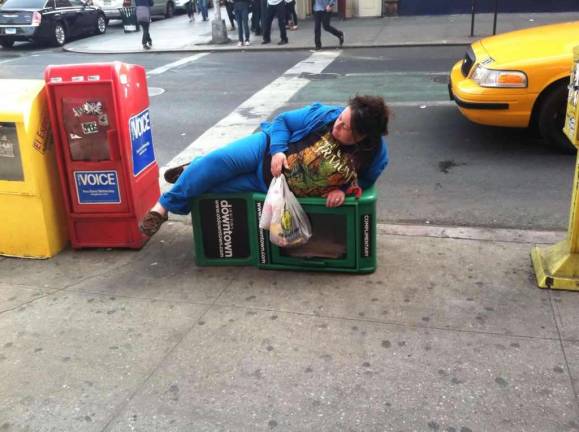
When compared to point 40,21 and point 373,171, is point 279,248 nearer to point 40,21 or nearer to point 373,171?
point 373,171

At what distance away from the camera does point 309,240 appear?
13.2ft

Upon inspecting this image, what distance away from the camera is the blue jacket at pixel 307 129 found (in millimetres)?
3893

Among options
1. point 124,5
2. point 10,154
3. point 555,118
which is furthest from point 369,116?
point 124,5

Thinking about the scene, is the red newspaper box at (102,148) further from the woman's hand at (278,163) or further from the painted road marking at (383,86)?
the painted road marking at (383,86)

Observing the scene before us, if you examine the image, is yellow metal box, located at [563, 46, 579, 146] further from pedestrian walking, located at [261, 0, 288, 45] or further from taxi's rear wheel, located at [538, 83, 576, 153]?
pedestrian walking, located at [261, 0, 288, 45]

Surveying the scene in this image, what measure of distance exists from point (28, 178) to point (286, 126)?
181 centimetres

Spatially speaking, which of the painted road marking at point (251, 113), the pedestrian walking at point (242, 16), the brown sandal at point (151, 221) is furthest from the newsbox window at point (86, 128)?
the pedestrian walking at point (242, 16)

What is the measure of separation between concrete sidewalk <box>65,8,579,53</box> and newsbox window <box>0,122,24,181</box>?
1146 centimetres

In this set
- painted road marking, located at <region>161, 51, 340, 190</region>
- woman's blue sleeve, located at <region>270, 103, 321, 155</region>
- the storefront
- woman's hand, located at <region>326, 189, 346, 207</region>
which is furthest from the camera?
the storefront

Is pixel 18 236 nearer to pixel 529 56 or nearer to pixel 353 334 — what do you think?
pixel 353 334

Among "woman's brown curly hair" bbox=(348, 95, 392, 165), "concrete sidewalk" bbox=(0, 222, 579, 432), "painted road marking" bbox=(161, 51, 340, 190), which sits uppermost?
"woman's brown curly hair" bbox=(348, 95, 392, 165)

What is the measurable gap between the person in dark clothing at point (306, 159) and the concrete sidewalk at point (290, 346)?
587 mm

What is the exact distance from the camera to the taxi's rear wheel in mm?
6086

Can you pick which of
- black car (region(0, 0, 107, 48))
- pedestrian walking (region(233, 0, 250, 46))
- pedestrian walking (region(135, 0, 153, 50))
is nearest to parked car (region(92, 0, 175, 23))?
black car (region(0, 0, 107, 48))
